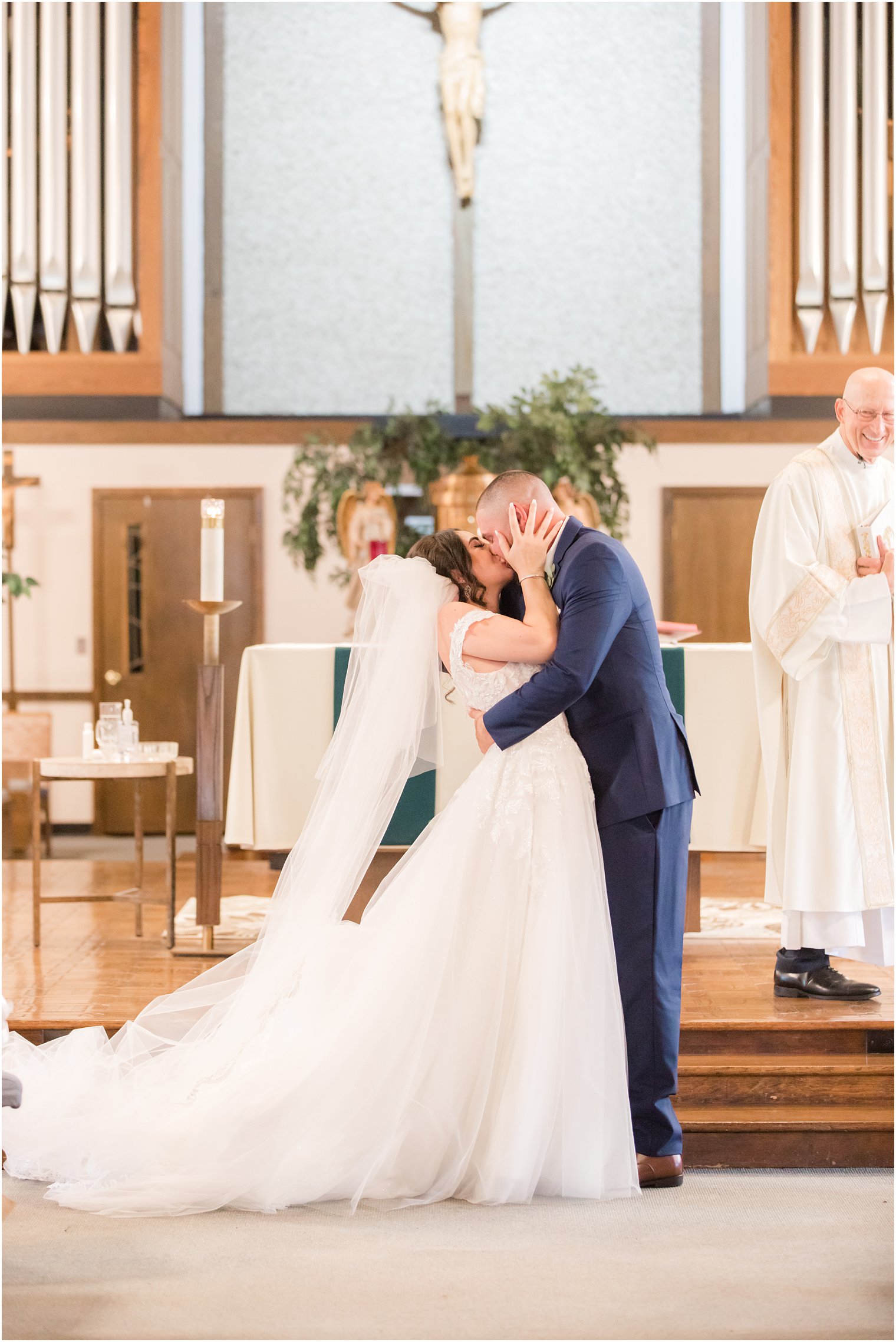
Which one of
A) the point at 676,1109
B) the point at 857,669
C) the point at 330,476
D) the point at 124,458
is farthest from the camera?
the point at 124,458

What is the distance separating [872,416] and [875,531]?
0.34 meters

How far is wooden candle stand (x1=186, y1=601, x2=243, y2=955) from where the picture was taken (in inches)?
166

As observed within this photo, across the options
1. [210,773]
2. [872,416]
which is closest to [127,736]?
[210,773]

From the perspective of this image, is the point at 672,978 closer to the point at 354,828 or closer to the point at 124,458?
the point at 354,828

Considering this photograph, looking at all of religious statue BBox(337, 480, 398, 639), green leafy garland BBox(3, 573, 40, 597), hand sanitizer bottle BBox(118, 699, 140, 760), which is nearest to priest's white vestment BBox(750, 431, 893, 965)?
hand sanitizer bottle BBox(118, 699, 140, 760)

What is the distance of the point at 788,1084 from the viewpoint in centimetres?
337

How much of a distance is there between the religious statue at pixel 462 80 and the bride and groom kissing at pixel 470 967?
600cm

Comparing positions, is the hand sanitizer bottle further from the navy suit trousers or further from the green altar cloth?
the navy suit trousers

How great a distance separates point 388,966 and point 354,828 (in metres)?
0.38

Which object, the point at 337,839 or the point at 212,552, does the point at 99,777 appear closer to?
the point at 212,552

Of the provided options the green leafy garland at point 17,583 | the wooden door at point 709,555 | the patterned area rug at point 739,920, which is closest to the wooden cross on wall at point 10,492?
the green leafy garland at point 17,583

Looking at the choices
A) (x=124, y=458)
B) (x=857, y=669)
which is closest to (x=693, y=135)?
(x=124, y=458)

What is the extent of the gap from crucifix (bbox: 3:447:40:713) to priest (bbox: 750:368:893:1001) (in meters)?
5.26

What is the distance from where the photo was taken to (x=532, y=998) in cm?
277
